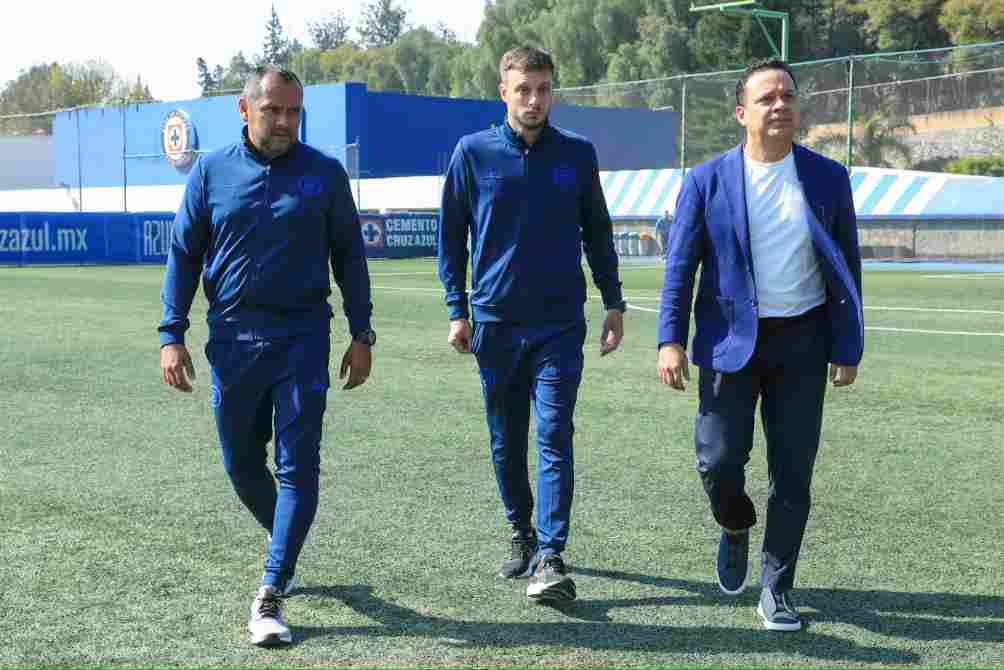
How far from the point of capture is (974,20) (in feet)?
196

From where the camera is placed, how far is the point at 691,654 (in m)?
4.50

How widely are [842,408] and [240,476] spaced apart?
19.3ft

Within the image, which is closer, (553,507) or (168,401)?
(553,507)

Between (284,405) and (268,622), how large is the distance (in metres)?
0.74

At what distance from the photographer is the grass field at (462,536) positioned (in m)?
4.62

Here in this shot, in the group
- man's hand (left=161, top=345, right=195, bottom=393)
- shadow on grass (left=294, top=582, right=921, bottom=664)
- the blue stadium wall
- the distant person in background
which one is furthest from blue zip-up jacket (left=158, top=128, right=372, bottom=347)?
the blue stadium wall

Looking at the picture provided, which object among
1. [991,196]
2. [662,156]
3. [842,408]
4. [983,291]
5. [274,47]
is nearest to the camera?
[842,408]

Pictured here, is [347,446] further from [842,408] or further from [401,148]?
[401,148]

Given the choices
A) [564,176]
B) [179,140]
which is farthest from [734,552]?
[179,140]

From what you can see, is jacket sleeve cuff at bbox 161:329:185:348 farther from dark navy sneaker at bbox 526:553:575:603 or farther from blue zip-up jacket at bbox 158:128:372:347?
dark navy sneaker at bbox 526:553:575:603

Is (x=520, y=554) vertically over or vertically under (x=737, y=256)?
under

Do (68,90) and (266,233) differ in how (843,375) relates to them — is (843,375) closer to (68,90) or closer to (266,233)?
(266,233)

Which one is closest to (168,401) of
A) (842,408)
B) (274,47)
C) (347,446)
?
(347,446)

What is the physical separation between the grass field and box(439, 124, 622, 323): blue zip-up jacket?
42.0 inches
